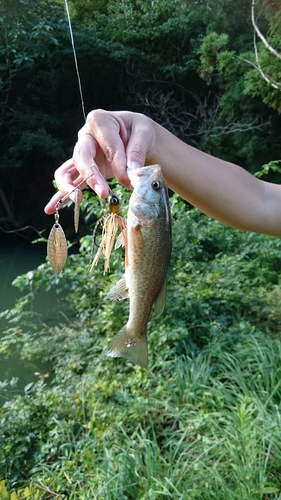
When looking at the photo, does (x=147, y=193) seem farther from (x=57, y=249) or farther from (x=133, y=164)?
(x=57, y=249)

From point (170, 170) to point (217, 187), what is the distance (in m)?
0.16

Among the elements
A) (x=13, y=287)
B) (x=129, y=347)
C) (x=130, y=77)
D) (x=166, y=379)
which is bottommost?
(x=13, y=287)

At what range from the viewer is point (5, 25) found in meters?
8.91

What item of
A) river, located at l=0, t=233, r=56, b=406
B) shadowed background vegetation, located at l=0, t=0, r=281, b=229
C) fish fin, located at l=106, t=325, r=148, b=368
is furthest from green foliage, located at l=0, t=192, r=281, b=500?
shadowed background vegetation, located at l=0, t=0, r=281, b=229

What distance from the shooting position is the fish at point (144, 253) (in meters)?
0.91

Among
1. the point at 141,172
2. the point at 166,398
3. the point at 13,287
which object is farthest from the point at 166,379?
the point at 13,287

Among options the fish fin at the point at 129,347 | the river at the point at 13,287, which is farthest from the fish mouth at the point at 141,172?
the river at the point at 13,287

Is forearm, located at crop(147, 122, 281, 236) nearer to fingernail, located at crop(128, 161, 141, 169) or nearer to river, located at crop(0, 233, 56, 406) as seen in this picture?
fingernail, located at crop(128, 161, 141, 169)

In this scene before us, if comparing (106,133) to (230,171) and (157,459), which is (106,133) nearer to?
(230,171)

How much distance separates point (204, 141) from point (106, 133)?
901 centimetres

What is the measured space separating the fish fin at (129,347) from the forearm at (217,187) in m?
0.47

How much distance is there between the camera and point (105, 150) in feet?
3.34

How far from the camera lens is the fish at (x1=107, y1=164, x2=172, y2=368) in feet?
2.99

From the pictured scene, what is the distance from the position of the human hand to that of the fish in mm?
66
